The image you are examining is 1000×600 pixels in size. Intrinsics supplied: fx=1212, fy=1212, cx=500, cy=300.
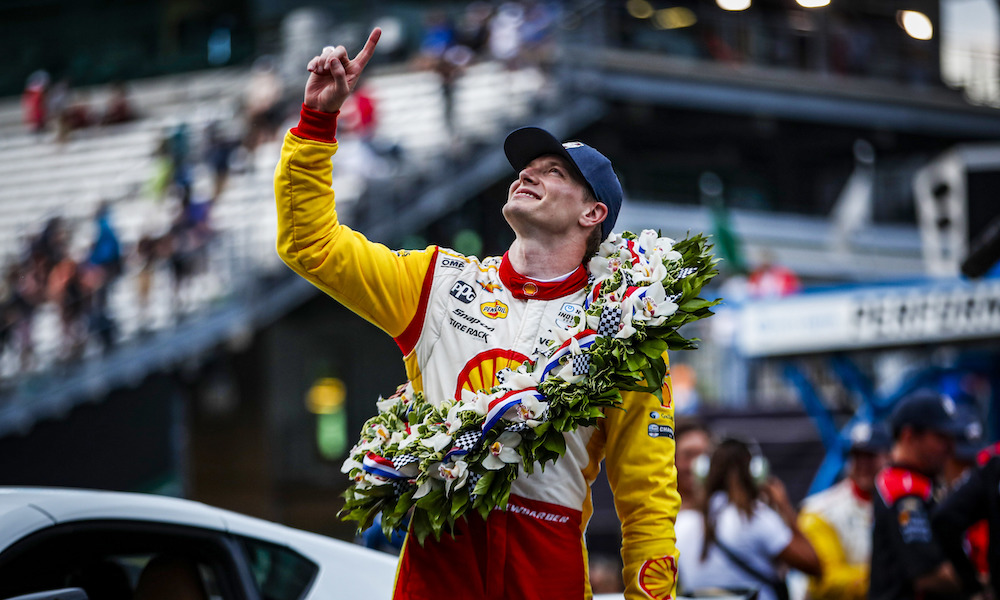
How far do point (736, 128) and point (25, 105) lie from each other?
12.9m

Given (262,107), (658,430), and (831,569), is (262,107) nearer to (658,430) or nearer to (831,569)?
(831,569)

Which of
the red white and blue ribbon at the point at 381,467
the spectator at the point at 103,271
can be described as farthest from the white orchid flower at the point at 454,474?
the spectator at the point at 103,271

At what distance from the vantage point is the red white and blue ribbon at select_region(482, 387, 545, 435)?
2861 mm

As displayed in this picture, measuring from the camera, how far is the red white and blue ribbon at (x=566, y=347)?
2961mm

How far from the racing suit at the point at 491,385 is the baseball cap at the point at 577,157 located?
0.23 meters

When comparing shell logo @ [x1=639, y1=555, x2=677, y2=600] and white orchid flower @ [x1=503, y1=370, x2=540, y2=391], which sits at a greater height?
white orchid flower @ [x1=503, y1=370, x2=540, y2=391]

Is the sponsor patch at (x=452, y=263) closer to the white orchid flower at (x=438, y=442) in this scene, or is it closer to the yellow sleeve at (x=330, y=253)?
the yellow sleeve at (x=330, y=253)

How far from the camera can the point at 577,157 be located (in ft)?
10.4

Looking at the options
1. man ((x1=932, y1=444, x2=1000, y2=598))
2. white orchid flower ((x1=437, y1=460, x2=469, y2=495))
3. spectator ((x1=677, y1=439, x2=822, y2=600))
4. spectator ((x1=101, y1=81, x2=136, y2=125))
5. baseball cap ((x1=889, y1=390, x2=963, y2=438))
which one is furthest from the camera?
spectator ((x1=101, y1=81, x2=136, y2=125))

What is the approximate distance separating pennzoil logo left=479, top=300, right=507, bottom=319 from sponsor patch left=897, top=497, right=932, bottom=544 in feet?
8.06

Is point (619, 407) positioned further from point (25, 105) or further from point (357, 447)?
point (25, 105)

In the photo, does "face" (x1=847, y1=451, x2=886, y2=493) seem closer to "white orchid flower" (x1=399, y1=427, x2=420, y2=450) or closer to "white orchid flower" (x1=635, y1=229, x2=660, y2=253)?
"white orchid flower" (x1=635, y1=229, x2=660, y2=253)

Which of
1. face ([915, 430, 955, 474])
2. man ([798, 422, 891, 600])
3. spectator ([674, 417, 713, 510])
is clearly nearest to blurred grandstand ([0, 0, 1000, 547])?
man ([798, 422, 891, 600])

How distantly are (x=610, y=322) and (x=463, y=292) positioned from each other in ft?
1.30
